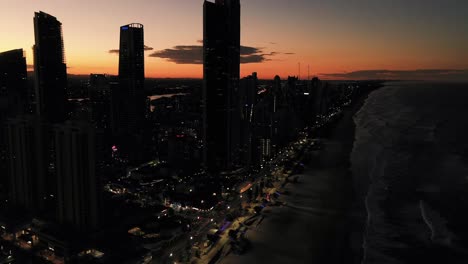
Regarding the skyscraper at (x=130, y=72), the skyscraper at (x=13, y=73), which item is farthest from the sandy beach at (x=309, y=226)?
the skyscraper at (x=13, y=73)

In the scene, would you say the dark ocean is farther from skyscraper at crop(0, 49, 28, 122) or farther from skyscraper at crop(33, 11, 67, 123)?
skyscraper at crop(0, 49, 28, 122)

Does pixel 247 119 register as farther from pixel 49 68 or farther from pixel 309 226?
pixel 309 226

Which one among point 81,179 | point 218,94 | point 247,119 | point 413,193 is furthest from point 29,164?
point 413,193

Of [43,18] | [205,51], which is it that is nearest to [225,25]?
[205,51]

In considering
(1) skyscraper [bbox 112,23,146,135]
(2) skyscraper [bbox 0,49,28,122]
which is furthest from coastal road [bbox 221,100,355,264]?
(2) skyscraper [bbox 0,49,28,122]

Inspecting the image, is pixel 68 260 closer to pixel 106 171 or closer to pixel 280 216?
pixel 280 216

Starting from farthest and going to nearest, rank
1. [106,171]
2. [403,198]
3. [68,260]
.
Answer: [106,171] → [403,198] → [68,260]
